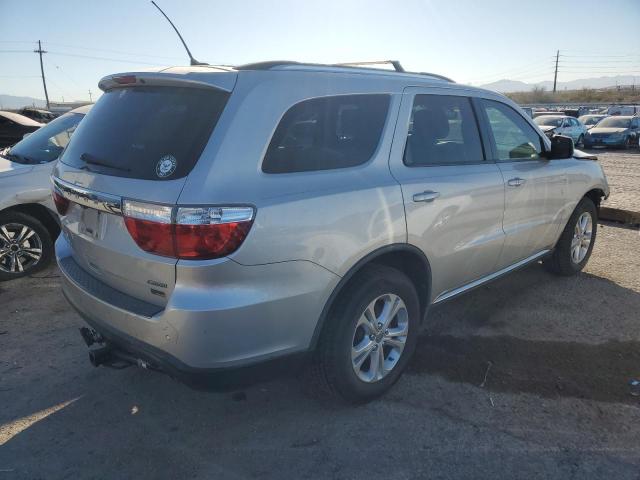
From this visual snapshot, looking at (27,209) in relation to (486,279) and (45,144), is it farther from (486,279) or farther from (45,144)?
(486,279)

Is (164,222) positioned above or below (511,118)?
below

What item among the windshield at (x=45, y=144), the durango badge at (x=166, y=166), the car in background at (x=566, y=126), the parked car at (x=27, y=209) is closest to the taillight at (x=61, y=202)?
the durango badge at (x=166, y=166)

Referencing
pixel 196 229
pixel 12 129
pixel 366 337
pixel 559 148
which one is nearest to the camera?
pixel 196 229

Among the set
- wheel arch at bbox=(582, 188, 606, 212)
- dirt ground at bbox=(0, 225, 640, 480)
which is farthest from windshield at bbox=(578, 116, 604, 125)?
dirt ground at bbox=(0, 225, 640, 480)

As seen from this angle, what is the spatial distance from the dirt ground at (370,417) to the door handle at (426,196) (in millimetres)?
1195

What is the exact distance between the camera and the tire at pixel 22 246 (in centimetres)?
491

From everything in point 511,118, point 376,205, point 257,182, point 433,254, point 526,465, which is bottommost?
point 526,465

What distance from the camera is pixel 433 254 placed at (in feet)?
10.3

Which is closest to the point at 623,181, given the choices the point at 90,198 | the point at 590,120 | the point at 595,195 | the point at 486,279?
the point at 595,195

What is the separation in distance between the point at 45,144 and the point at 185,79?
3.81 metres

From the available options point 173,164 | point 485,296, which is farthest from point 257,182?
point 485,296

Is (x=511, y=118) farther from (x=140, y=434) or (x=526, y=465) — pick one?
(x=140, y=434)

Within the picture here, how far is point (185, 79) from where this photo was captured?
7.77 feet

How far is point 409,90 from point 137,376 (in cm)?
256
